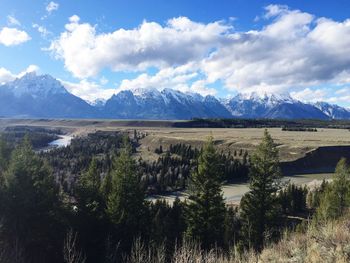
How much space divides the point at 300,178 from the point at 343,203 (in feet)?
194

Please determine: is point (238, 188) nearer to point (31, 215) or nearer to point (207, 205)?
point (207, 205)

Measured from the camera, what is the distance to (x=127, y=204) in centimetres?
3388

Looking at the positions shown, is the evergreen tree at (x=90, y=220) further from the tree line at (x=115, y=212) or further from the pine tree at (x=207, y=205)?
the pine tree at (x=207, y=205)

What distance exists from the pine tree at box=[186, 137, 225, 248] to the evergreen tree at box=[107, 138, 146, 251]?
4.47 metres

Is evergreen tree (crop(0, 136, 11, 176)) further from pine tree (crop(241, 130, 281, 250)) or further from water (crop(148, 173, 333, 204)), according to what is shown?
pine tree (crop(241, 130, 281, 250))

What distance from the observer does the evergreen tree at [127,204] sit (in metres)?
33.2

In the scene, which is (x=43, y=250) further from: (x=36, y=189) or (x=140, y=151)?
(x=140, y=151)

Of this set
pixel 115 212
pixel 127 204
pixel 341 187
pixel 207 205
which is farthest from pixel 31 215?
pixel 341 187

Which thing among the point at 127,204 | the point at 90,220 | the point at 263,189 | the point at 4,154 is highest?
the point at 4,154

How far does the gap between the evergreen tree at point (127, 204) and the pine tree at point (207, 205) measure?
14.7 feet

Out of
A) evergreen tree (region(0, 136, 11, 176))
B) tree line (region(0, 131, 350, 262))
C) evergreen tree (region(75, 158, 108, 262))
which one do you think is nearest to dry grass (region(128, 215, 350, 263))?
tree line (region(0, 131, 350, 262))

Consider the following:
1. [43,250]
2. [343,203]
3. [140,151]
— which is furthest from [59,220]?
[140,151]

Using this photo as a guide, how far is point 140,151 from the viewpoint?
147 meters

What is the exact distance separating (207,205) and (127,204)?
6.92 metres
